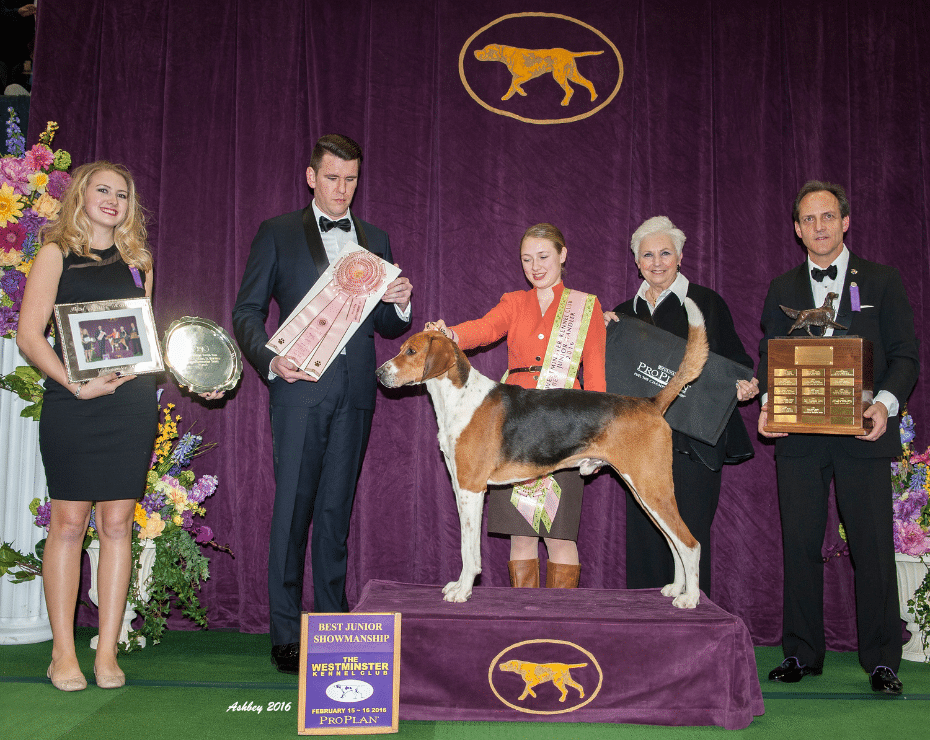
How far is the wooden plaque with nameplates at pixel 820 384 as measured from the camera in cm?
377

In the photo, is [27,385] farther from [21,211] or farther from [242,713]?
[242,713]

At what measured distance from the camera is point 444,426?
12.1 ft

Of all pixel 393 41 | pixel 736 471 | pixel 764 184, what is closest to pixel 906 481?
pixel 736 471

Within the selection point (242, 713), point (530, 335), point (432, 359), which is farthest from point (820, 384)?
point (242, 713)

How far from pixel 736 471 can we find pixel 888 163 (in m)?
2.64

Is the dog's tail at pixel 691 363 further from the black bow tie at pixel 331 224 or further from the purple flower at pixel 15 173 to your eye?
the purple flower at pixel 15 173

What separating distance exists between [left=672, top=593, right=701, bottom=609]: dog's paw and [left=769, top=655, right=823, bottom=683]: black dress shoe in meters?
1.00

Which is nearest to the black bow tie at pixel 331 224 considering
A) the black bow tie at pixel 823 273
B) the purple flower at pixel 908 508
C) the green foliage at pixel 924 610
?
the black bow tie at pixel 823 273

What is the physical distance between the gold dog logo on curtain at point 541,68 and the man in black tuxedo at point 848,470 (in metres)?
1.87

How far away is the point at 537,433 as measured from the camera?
12.1ft

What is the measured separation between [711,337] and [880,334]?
0.97 metres

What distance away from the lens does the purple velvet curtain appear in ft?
17.1

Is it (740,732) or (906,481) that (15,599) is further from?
(906,481)

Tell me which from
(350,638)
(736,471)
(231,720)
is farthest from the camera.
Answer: (736,471)
